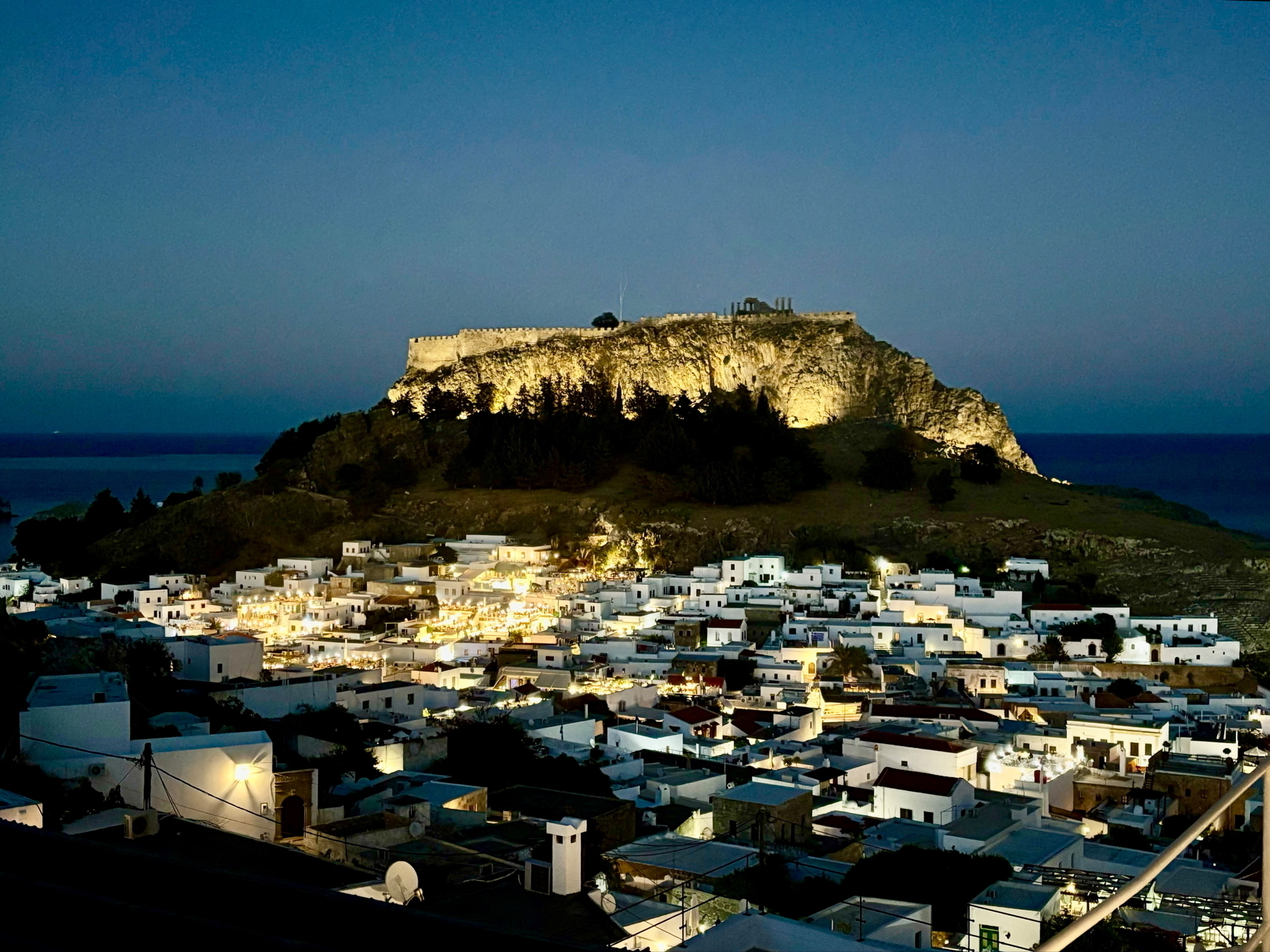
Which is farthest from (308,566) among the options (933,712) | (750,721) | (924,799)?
(924,799)

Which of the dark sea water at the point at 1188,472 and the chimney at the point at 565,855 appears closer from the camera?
the chimney at the point at 565,855

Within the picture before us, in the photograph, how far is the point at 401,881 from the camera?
15.8ft

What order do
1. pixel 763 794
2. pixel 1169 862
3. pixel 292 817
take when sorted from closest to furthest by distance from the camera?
pixel 1169 862 → pixel 292 817 → pixel 763 794

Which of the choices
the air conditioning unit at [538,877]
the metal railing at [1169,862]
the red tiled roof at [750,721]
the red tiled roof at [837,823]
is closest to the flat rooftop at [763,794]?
the red tiled roof at [837,823]

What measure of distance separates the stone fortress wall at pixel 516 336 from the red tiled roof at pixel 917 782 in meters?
36.0

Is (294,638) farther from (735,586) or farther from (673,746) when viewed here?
(673,746)

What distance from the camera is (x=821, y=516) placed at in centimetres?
3450

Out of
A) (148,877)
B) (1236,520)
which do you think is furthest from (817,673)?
(1236,520)

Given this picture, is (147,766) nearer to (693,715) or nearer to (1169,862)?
(1169,862)

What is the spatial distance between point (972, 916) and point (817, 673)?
43.3 ft

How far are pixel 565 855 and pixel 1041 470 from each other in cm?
8647

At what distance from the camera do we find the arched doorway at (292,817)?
7.86m

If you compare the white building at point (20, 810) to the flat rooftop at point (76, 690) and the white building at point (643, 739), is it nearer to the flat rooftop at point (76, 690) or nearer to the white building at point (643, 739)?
the flat rooftop at point (76, 690)

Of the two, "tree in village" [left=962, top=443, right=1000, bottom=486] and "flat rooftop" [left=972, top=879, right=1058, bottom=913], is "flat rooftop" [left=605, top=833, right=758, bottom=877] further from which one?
"tree in village" [left=962, top=443, right=1000, bottom=486]
